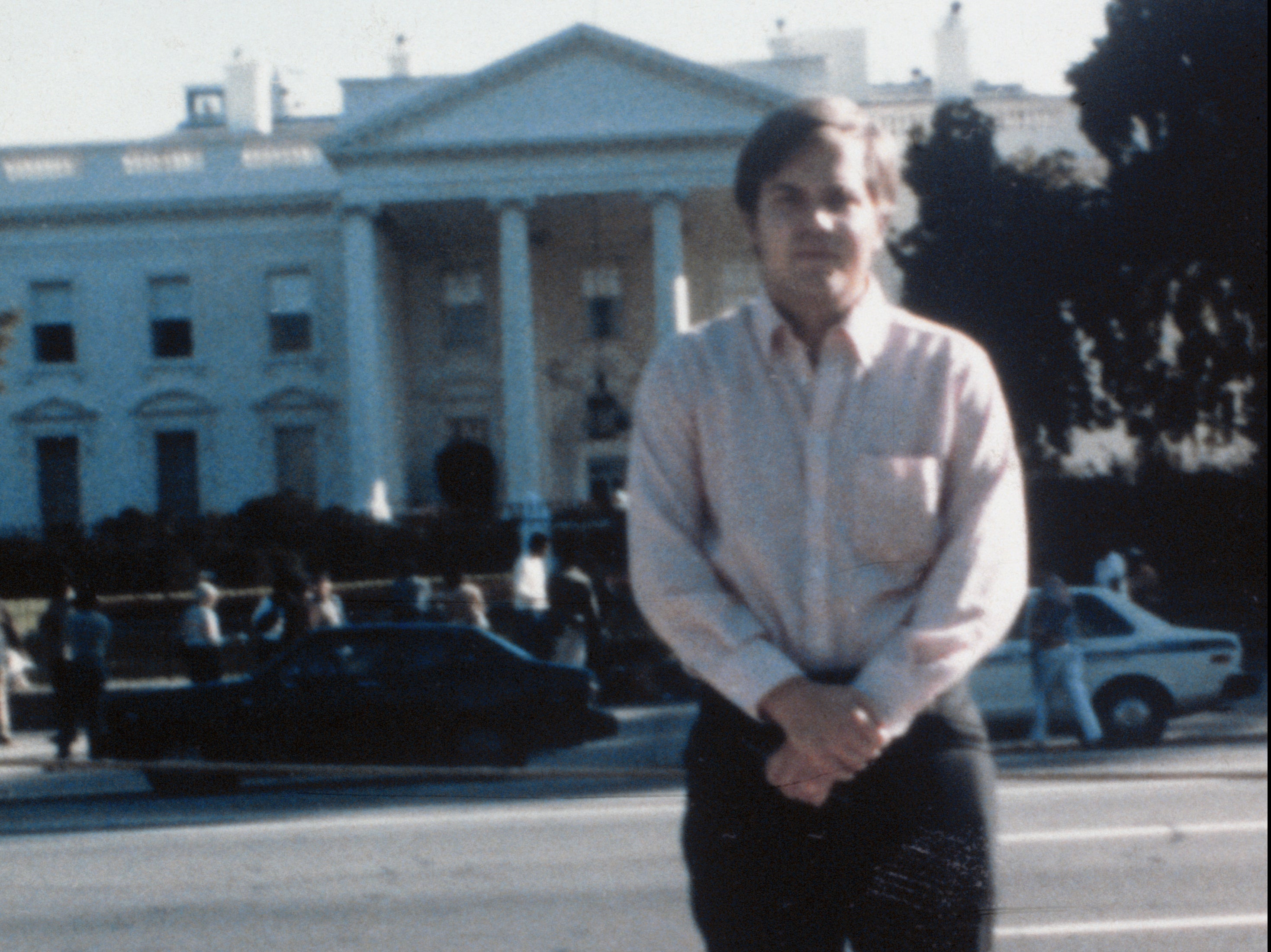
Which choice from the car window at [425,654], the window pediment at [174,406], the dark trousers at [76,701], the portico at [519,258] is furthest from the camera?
the window pediment at [174,406]

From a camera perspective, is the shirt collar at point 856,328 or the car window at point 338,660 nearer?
the shirt collar at point 856,328

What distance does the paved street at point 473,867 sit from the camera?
159 inches

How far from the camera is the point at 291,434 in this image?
3597cm

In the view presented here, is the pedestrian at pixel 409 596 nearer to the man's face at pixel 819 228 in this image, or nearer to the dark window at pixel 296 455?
the man's face at pixel 819 228

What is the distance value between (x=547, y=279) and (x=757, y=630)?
34010mm

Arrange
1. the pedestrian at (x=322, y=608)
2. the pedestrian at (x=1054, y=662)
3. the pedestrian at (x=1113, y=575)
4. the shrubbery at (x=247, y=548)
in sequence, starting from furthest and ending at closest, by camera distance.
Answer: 1. the pedestrian at (x=1113, y=575)
2. the pedestrian at (x=322, y=608)
3. the shrubbery at (x=247, y=548)
4. the pedestrian at (x=1054, y=662)

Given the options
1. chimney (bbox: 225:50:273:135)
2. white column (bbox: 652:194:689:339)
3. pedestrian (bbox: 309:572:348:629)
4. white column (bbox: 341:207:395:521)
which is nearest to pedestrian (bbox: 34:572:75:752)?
pedestrian (bbox: 309:572:348:629)

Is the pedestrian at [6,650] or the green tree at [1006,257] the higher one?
the green tree at [1006,257]

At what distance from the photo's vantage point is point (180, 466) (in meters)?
33.8

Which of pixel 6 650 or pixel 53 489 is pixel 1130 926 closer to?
pixel 53 489

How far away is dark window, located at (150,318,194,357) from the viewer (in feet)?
110

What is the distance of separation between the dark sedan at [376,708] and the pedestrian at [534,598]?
1912 millimetres

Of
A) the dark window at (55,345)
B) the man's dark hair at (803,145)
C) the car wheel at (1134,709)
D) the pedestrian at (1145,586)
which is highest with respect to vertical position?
the dark window at (55,345)

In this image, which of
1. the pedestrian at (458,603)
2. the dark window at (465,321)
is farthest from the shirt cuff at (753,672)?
the dark window at (465,321)
